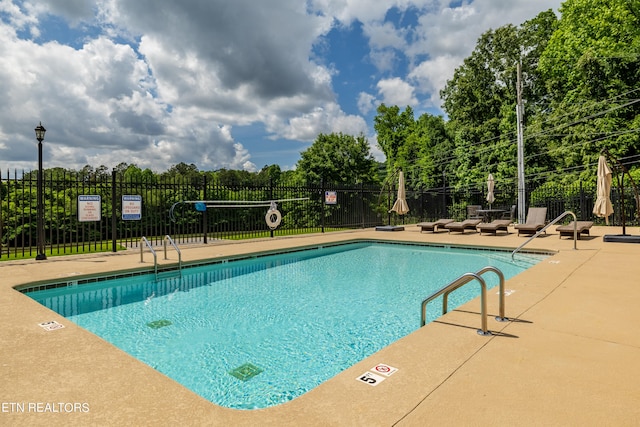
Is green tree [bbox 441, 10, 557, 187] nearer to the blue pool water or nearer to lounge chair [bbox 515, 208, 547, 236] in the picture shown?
lounge chair [bbox 515, 208, 547, 236]

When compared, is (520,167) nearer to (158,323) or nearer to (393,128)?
(393,128)

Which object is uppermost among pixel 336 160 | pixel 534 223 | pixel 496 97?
pixel 496 97

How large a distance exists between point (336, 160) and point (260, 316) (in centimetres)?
2493

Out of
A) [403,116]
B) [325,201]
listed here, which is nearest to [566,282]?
[325,201]

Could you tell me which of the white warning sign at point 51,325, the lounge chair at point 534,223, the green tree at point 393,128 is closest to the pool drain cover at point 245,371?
the white warning sign at point 51,325

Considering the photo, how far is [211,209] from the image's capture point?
17406 mm

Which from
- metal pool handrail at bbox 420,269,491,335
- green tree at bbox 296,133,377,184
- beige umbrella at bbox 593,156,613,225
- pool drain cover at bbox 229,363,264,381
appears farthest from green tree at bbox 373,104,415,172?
pool drain cover at bbox 229,363,264,381

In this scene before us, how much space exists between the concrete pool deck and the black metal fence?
25.3ft

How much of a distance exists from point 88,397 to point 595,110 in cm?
2692

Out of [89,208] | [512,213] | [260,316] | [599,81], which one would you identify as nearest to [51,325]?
[260,316]

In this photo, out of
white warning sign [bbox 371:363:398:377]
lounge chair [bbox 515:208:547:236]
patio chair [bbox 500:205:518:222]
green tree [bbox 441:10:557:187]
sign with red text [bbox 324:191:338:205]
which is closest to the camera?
white warning sign [bbox 371:363:398:377]

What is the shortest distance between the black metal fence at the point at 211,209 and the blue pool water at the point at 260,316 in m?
4.39

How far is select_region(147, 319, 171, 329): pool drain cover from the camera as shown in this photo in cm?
509

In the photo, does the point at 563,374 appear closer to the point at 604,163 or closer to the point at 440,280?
the point at 440,280
